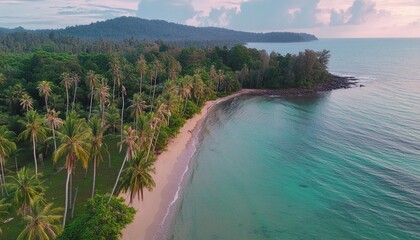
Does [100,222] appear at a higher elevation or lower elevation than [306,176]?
higher

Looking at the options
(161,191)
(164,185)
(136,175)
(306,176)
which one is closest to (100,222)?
(136,175)

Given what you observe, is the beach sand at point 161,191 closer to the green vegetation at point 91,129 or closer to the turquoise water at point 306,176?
the green vegetation at point 91,129

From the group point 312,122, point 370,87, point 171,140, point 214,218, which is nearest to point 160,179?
point 214,218

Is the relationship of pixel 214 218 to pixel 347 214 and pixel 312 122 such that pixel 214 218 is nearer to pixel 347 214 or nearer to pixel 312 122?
pixel 347 214

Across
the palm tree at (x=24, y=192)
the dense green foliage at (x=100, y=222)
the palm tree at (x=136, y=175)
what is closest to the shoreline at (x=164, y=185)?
the palm tree at (x=136, y=175)

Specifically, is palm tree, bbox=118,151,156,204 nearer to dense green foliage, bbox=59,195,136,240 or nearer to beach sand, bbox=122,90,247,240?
dense green foliage, bbox=59,195,136,240

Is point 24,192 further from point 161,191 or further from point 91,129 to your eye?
point 161,191
